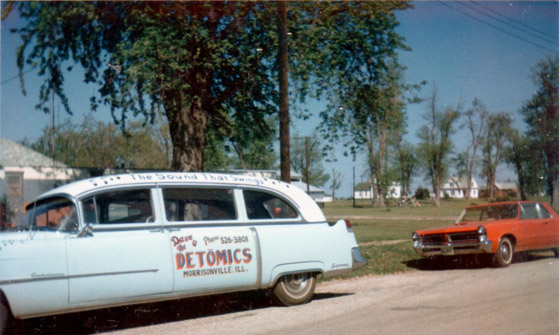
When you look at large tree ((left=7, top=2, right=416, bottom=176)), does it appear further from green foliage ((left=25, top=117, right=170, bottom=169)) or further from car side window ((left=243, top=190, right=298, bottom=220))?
green foliage ((left=25, top=117, right=170, bottom=169))

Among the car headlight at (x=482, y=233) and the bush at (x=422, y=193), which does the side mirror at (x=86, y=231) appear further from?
the bush at (x=422, y=193)

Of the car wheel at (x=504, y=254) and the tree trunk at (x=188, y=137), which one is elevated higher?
the tree trunk at (x=188, y=137)

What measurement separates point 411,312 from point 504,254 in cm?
595

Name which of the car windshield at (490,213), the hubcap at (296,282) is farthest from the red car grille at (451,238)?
the hubcap at (296,282)

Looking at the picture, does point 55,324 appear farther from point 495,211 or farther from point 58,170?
point 58,170

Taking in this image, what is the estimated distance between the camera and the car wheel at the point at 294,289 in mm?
7973

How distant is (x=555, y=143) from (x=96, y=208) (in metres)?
34.5

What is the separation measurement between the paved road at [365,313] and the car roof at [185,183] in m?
1.53

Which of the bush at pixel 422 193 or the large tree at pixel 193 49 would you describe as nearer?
the large tree at pixel 193 49

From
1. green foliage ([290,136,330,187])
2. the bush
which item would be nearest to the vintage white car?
green foliage ([290,136,330,187])

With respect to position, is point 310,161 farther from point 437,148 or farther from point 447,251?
point 447,251

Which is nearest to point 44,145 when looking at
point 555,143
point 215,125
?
point 215,125

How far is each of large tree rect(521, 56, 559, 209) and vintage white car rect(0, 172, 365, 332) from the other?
2738 cm

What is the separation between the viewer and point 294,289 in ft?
26.7
